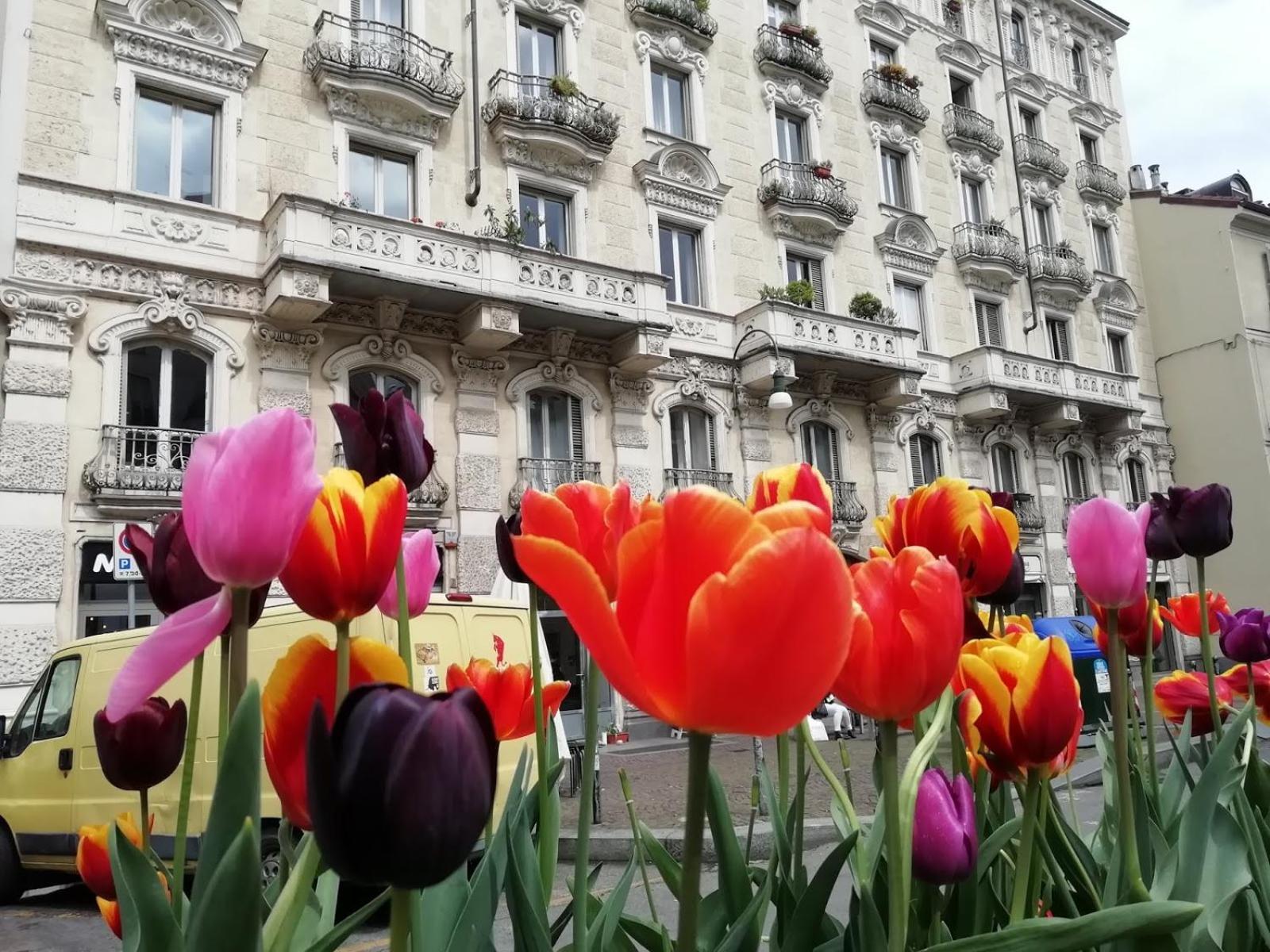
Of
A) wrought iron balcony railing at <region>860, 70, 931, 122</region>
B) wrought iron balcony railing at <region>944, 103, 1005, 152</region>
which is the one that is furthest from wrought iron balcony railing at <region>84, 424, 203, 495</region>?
wrought iron balcony railing at <region>944, 103, 1005, 152</region>

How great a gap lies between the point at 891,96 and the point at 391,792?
22.7m

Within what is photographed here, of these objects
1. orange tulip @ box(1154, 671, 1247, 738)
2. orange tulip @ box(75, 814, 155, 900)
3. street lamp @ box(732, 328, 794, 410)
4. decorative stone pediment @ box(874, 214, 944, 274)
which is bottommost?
orange tulip @ box(75, 814, 155, 900)

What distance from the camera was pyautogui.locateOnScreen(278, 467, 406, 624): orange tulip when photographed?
0.87 meters

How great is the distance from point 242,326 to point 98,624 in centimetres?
409

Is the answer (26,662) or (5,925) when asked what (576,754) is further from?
(26,662)

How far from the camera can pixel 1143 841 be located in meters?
1.21

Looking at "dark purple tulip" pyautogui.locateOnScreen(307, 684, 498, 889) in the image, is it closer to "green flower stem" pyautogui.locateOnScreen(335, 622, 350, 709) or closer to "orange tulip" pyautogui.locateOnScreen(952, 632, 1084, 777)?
"green flower stem" pyautogui.locateOnScreen(335, 622, 350, 709)

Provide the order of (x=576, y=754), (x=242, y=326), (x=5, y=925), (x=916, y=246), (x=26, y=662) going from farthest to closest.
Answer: (x=916, y=246), (x=242, y=326), (x=26, y=662), (x=576, y=754), (x=5, y=925)

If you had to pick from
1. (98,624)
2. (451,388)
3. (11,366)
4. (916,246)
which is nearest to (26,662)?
(98,624)

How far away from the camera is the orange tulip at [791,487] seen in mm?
1129

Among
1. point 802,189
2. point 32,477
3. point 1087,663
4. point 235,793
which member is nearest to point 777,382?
point 1087,663

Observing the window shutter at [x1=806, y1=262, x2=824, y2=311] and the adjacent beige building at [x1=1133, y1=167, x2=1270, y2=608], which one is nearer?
the window shutter at [x1=806, y1=262, x2=824, y2=311]

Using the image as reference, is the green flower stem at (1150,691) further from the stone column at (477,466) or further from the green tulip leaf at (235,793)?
the stone column at (477,466)

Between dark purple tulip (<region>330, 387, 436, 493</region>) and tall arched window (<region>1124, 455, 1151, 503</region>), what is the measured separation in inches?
1020
